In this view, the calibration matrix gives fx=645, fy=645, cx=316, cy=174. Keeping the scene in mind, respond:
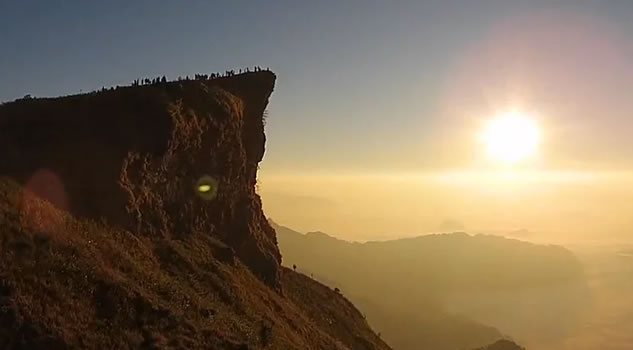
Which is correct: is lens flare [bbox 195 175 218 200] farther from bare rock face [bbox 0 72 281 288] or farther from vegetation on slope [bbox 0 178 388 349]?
vegetation on slope [bbox 0 178 388 349]

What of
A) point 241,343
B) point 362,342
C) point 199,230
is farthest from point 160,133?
point 362,342

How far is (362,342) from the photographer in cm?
5181

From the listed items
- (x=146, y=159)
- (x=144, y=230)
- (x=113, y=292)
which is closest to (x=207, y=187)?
(x=146, y=159)

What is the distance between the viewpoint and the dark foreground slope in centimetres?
2289

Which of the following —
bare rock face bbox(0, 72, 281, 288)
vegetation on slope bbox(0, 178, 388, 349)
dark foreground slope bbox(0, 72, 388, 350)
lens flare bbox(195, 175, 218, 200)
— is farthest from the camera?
lens flare bbox(195, 175, 218, 200)

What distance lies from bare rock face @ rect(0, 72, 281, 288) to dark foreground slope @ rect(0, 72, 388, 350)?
9 centimetres

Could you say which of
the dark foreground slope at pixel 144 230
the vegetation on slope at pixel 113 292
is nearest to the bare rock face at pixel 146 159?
the dark foreground slope at pixel 144 230

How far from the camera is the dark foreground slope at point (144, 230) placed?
901 inches

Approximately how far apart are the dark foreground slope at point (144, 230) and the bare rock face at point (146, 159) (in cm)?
9

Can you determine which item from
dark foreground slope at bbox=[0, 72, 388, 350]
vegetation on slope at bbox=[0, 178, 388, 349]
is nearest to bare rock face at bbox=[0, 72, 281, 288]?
dark foreground slope at bbox=[0, 72, 388, 350]

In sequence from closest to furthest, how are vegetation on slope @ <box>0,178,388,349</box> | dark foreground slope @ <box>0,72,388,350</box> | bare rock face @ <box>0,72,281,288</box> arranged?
vegetation on slope @ <box>0,178,388,349</box>, dark foreground slope @ <box>0,72,388,350</box>, bare rock face @ <box>0,72,281,288</box>

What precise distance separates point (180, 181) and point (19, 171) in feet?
35.6

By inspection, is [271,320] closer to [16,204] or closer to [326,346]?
[326,346]

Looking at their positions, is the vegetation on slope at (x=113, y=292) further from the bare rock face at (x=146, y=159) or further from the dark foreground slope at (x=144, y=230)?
the bare rock face at (x=146, y=159)
